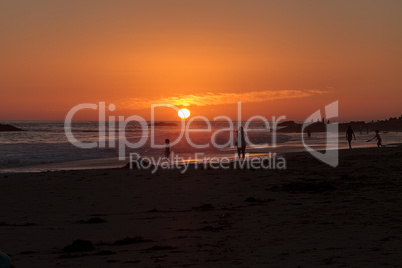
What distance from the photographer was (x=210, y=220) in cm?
907

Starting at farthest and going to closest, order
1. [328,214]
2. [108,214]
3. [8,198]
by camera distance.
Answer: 1. [8,198]
2. [108,214]
3. [328,214]

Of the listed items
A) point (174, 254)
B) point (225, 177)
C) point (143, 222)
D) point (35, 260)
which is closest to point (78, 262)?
point (35, 260)

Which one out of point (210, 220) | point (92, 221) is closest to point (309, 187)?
point (210, 220)

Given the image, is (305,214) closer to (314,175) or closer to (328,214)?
(328,214)

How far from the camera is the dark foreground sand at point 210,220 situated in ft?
20.2

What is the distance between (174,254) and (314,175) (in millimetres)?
10801

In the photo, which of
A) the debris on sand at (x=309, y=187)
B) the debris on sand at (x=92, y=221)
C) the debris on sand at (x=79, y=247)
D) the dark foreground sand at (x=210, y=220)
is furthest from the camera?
the debris on sand at (x=309, y=187)

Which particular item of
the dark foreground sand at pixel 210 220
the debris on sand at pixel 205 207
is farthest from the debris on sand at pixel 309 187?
the debris on sand at pixel 205 207

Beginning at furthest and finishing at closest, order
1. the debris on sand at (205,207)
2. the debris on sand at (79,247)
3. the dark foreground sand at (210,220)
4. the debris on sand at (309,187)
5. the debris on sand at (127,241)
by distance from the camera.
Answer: the debris on sand at (309,187)
the debris on sand at (205,207)
the debris on sand at (127,241)
the debris on sand at (79,247)
the dark foreground sand at (210,220)

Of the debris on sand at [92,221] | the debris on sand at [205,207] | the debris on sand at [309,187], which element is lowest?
the debris on sand at [92,221]

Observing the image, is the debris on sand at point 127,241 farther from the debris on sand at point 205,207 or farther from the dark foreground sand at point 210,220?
the debris on sand at point 205,207

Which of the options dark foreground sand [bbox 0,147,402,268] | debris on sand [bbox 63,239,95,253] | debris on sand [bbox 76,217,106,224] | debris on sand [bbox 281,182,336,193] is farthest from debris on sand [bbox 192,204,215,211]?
debris on sand [bbox 63,239,95,253]

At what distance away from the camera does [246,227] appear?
815cm

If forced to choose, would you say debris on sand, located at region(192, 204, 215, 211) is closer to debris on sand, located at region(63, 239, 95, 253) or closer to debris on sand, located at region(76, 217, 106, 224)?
debris on sand, located at region(76, 217, 106, 224)
